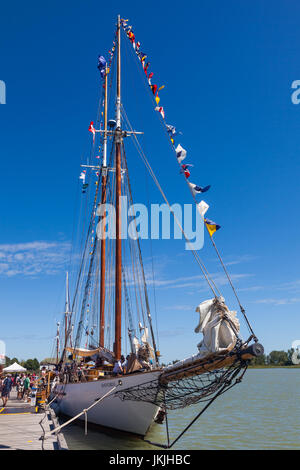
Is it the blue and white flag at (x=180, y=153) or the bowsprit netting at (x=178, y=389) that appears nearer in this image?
the bowsprit netting at (x=178, y=389)

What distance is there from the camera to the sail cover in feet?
37.9

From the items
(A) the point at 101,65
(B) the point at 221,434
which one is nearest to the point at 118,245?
(B) the point at 221,434

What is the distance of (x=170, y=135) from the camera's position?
16859 millimetres

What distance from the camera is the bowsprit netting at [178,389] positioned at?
12.8 meters

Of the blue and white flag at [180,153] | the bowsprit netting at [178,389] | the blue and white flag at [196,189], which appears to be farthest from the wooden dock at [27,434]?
the blue and white flag at [180,153]

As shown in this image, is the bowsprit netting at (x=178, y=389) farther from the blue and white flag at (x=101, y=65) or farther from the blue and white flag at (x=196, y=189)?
the blue and white flag at (x=101, y=65)

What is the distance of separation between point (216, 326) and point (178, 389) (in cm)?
419

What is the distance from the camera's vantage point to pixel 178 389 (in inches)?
567

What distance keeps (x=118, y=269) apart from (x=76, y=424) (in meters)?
8.87

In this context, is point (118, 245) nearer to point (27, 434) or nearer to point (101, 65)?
point (27, 434)

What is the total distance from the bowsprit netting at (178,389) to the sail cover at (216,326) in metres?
1.23

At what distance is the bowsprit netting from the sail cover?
→ 1226 mm
